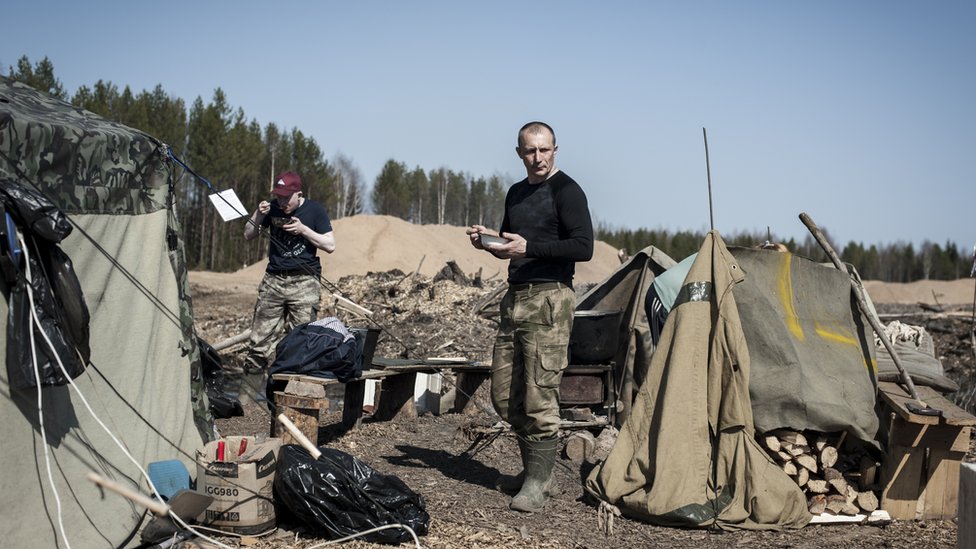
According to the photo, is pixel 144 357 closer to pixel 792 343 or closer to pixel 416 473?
pixel 416 473

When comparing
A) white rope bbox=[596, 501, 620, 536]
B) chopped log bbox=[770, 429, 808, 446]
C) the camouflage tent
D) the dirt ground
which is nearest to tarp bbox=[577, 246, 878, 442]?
chopped log bbox=[770, 429, 808, 446]

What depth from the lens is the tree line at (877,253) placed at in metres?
49.4

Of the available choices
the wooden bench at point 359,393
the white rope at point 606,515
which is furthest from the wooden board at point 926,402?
the wooden bench at point 359,393

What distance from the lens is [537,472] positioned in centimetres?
535

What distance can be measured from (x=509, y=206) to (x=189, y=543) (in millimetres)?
2641

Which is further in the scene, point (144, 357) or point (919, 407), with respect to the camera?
point (919, 407)

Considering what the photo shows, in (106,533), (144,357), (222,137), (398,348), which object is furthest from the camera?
(222,137)

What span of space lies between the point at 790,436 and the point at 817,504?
441 mm

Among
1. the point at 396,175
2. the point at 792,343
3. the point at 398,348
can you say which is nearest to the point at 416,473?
the point at 792,343

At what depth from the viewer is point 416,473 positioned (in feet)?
19.9

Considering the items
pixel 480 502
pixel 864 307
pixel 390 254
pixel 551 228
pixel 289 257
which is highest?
pixel 390 254

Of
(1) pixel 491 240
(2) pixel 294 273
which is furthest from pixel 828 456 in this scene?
(2) pixel 294 273

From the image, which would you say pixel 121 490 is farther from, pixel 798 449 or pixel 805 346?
pixel 805 346

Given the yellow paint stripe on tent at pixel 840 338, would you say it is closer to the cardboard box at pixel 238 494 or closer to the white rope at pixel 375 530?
the white rope at pixel 375 530
